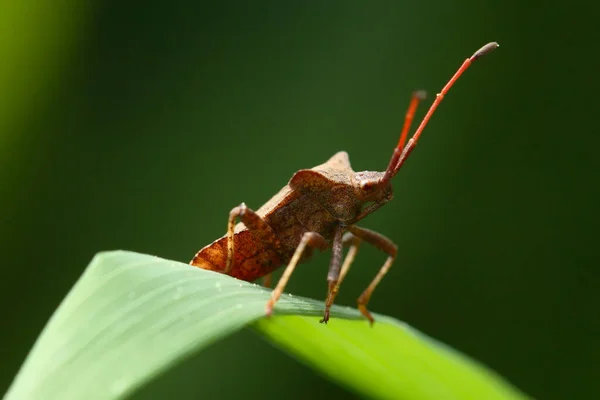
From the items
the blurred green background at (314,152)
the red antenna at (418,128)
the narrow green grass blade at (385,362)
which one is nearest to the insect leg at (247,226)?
the red antenna at (418,128)

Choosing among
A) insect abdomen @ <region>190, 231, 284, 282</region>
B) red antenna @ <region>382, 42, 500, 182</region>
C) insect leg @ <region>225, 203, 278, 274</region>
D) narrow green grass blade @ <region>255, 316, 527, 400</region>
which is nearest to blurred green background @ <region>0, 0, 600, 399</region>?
insect abdomen @ <region>190, 231, 284, 282</region>

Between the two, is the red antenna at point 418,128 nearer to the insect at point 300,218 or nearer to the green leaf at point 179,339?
the insect at point 300,218

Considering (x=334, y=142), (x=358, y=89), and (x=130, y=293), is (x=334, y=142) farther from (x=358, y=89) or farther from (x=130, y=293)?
(x=130, y=293)

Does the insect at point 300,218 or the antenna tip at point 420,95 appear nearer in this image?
the antenna tip at point 420,95

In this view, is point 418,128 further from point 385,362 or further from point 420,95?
point 385,362

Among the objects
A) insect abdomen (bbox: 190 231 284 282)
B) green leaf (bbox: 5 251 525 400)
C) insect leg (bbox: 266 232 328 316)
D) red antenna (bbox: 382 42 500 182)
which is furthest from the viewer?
insect abdomen (bbox: 190 231 284 282)

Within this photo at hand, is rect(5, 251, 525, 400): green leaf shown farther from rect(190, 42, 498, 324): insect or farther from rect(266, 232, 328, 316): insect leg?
rect(190, 42, 498, 324): insect

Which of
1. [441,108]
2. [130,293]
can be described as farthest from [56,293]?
[130,293]
